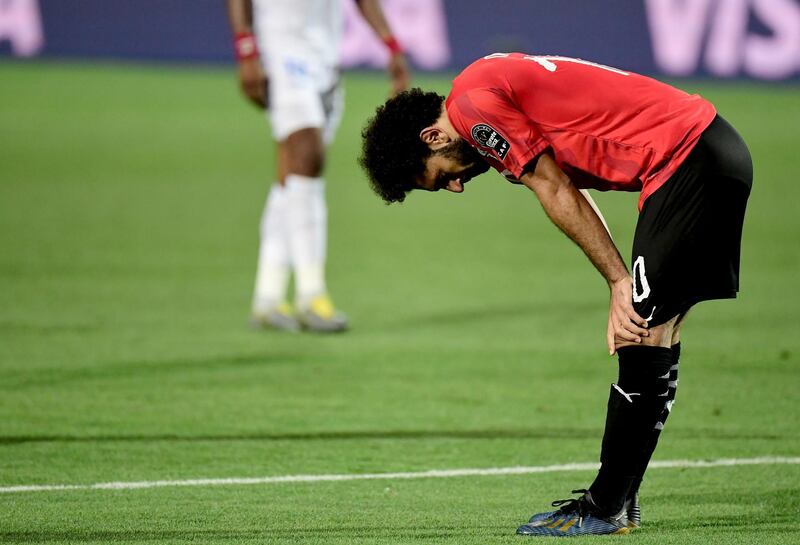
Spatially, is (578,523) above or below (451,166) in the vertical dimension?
below

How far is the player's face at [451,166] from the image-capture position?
16.7 feet

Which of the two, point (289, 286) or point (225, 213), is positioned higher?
point (289, 286)

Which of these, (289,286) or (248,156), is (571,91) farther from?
(248,156)

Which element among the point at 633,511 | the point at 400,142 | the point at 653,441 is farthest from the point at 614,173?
the point at 633,511

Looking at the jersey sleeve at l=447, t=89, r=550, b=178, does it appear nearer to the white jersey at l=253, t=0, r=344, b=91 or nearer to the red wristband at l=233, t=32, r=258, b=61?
the red wristband at l=233, t=32, r=258, b=61

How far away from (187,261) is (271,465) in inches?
266

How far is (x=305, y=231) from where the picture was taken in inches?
385

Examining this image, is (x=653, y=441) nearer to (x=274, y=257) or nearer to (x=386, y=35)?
(x=274, y=257)

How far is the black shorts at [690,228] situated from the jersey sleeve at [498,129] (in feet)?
1.49

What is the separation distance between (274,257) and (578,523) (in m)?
5.12

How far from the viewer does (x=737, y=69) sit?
86.6 feet

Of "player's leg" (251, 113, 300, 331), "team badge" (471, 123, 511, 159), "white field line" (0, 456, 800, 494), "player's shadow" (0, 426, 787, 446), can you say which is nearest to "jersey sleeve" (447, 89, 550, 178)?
"team badge" (471, 123, 511, 159)

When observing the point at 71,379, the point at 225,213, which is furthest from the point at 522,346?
the point at 225,213

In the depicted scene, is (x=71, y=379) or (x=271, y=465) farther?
(x=71, y=379)
